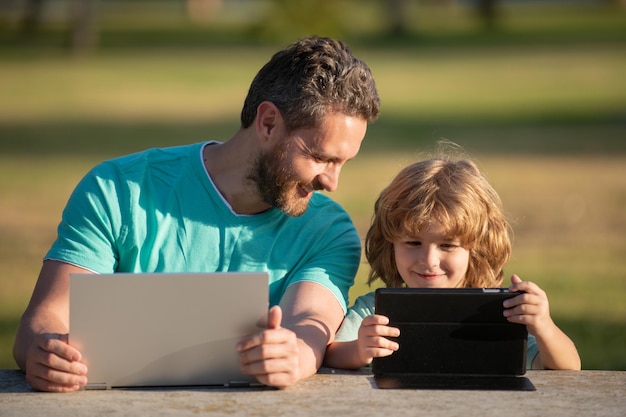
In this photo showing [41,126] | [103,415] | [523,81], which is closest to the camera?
[103,415]

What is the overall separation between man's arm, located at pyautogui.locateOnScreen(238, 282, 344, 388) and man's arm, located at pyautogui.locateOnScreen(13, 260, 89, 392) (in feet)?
1.60

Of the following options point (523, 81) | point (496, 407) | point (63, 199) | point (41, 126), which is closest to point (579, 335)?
point (496, 407)

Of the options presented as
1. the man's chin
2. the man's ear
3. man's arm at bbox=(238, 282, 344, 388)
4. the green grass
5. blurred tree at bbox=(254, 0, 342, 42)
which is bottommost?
man's arm at bbox=(238, 282, 344, 388)

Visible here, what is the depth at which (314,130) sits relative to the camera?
4145mm

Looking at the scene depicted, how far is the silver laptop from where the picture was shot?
10.8ft

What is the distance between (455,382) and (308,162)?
1.02m

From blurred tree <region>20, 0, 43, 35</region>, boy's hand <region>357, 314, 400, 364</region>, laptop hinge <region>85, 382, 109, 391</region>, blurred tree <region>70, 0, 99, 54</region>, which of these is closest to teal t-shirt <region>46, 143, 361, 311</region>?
boy's hand <region>357, 314, 400, 364</region>

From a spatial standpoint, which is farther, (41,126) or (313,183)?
(41,126)

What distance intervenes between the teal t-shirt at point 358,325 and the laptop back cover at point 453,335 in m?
0.44

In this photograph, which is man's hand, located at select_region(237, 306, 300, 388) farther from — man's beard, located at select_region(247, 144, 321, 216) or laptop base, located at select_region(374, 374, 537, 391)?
man's beard, located at select_region(247, 144, 321, 216)

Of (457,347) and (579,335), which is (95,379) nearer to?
(457,347)

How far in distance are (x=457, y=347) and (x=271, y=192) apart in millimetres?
932

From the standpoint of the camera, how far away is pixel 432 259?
14.0 feet

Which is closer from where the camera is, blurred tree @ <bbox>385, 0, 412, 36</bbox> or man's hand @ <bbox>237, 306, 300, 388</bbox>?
man's hand @ <bbox>237, 306, 300, 388</bbox>
